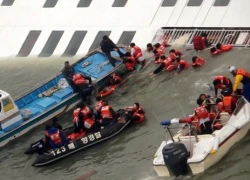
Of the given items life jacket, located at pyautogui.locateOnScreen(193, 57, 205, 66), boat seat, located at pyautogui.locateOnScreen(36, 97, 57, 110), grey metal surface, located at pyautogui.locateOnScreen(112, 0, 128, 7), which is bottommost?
boat seat, located at pyautogui.locateOnScreen(36, 97, 57, 110)

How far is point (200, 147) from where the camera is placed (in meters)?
14.9

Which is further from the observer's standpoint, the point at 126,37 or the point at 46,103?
the point at 126,37

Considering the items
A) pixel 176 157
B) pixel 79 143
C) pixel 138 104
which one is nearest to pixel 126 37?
pixel 138 104

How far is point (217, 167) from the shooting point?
1492 centimetres

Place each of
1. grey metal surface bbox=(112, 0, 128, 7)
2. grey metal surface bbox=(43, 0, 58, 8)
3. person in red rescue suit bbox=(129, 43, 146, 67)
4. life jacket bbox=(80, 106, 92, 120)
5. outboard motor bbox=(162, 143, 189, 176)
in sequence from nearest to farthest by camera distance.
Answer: outboard motor bbox=(162, 143, 189, 176), life jacket bbox=(80, 106, 92, 120), person in red rescue suit bbox=(129, 43, 146, 67), grey metal surface bbox=(112, 0, 128, 7), grey metal surface bbox=(43, 0, 58, 8)

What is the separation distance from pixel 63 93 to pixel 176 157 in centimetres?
791

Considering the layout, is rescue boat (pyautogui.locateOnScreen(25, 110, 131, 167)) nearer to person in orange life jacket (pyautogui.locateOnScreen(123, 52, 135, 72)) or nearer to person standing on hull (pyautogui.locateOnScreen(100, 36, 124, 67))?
person in orange life jacket (pyautogui.locateOnScreen(123, 52, 135, 72))

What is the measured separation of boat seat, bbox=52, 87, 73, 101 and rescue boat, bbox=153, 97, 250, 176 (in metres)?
6.09

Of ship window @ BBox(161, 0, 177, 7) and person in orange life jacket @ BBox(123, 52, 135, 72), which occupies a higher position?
ship window @ BBox(161, 0, 177, 7)

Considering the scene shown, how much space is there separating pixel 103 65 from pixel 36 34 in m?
4.88

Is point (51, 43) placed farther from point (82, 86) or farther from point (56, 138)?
point (56, 138)

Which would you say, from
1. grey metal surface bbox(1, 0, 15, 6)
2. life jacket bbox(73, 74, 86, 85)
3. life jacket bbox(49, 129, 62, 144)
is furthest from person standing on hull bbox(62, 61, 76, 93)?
grey metal surface bbox(1, 0, 15, 6)

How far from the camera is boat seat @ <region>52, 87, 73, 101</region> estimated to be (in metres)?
21.0

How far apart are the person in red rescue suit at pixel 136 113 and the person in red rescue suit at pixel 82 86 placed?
2421 mm
